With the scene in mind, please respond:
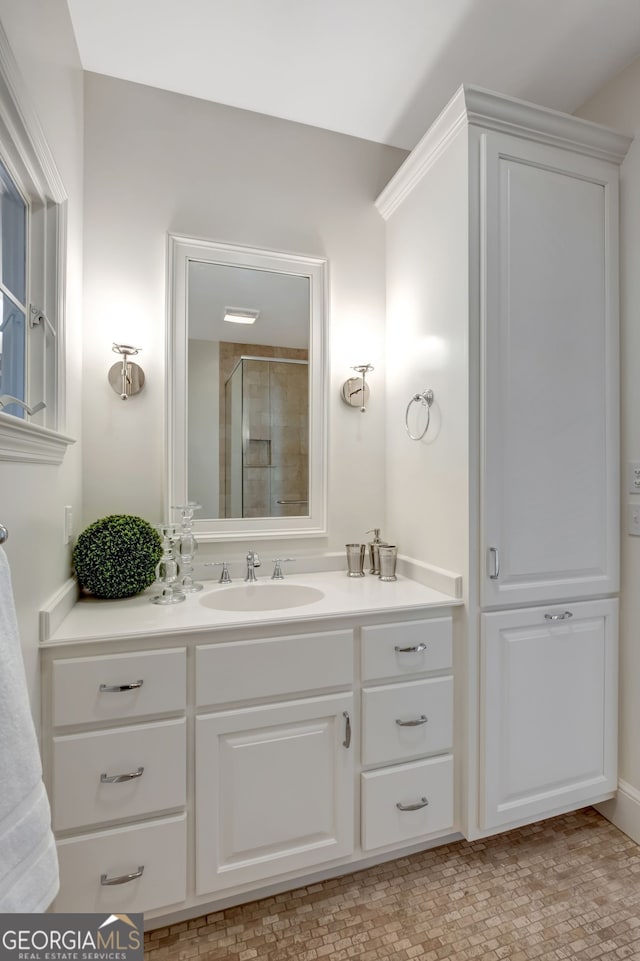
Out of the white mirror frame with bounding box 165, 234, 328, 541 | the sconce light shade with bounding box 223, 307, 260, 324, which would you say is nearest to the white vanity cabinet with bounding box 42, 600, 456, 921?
the white mirror frame with bounding box 165, 234, 328, 541

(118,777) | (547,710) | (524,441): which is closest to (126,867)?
(118,777)

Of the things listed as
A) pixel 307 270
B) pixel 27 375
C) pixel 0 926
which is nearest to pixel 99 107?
pixel 307 270

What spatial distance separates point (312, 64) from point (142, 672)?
2.17 metres

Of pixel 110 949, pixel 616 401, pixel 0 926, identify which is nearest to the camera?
pixel 0 926

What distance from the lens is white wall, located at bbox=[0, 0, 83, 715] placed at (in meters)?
1.05

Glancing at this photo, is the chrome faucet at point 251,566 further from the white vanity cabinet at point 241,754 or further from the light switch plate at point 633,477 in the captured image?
the light switch plate at point 633,477

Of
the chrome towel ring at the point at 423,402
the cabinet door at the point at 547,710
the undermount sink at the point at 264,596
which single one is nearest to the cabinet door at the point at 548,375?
the cabinet door at the point at 547,710

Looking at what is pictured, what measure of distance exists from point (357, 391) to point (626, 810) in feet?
6.18

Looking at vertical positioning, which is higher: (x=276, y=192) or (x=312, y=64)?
(x=312, y=64)

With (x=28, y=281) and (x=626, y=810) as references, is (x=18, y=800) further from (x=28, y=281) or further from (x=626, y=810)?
(x=626, y=810)

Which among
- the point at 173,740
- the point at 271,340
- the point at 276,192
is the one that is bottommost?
the point at 173,740

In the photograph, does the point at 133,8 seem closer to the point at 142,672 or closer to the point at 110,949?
the point at 142,672

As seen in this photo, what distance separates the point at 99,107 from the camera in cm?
182

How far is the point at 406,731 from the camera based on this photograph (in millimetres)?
1554
